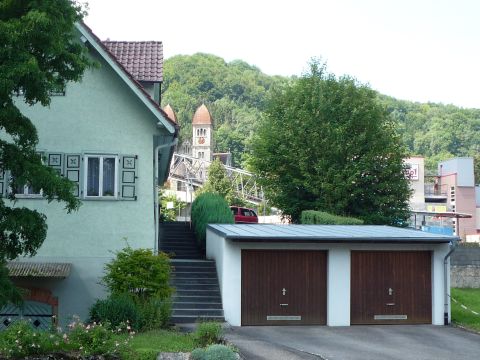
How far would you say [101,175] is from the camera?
2255 cm

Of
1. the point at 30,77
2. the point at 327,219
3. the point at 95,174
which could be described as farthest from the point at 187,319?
the point at 327,219

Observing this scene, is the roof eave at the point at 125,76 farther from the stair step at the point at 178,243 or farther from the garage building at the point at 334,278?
the stair step at the point at 178,243

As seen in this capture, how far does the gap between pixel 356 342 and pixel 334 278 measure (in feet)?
11.6

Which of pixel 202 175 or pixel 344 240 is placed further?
pixel 202 175

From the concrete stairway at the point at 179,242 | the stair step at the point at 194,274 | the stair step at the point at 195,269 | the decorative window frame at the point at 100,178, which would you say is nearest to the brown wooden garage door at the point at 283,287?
the stair step at the point at 194,274

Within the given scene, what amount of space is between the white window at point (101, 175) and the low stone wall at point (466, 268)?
53.1 ft

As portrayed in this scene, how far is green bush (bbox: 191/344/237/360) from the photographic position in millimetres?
14156

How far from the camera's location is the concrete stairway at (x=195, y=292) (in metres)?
21.3

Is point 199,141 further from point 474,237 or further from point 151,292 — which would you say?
point 151,292

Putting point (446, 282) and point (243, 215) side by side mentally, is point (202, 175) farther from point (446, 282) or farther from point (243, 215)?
point (446, 282)

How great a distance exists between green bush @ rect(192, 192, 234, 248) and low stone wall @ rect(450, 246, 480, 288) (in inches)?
395

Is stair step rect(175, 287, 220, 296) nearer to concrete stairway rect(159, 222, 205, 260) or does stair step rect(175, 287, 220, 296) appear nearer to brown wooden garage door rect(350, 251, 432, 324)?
brown wooden garage door rect(350, 251, 432, 324)

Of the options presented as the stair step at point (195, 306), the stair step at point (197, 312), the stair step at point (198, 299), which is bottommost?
the stair step at point (197, 312)

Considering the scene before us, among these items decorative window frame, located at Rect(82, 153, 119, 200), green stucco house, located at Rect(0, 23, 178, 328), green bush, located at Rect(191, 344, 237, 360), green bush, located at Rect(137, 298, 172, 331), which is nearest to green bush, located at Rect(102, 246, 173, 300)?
green bush, located at Rect(137, 298, 172, 331)
